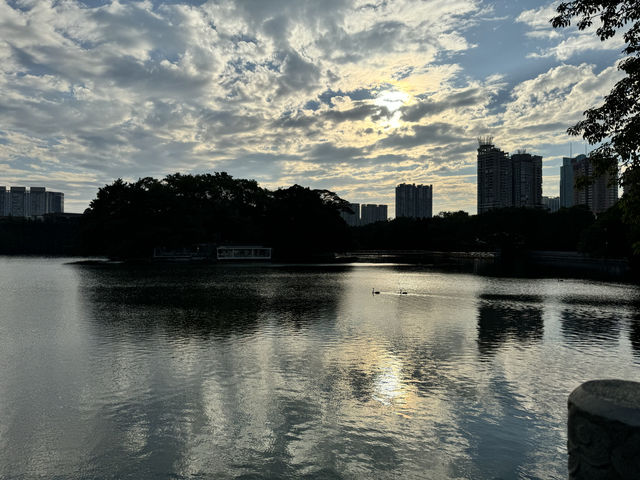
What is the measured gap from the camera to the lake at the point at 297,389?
23.8 feet

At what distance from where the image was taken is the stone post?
11.5ft

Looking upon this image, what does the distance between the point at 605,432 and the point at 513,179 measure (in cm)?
18513

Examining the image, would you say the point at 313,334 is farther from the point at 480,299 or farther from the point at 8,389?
the point at 480,299

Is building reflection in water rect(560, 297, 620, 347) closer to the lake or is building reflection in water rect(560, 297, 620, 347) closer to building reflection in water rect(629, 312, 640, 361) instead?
the lake

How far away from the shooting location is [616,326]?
19250mm

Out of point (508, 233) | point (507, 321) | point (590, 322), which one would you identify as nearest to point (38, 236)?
point (508, 233)

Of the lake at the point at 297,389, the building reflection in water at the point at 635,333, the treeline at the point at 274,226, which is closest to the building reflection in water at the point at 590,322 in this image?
the lake at the point at 297,389

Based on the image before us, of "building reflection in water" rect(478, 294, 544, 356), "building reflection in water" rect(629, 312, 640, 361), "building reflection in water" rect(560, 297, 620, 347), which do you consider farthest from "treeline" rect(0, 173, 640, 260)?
"building reflection in water" rect(629, 312, 640, 361)

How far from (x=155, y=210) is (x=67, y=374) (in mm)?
70123

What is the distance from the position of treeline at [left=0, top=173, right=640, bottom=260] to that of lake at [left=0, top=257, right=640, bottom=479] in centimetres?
4888

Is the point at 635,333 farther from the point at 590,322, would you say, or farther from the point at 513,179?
Answer: the point at 513,179

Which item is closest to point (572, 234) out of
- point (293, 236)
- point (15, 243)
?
point (293, 236)

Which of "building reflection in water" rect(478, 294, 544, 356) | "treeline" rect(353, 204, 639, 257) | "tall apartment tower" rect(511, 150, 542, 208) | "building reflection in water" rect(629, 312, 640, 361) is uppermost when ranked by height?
"tall apartment tower" rect(511, 150, 542, 208)

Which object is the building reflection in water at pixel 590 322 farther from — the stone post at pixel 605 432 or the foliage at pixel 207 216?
the foliage at pixel 207 216
